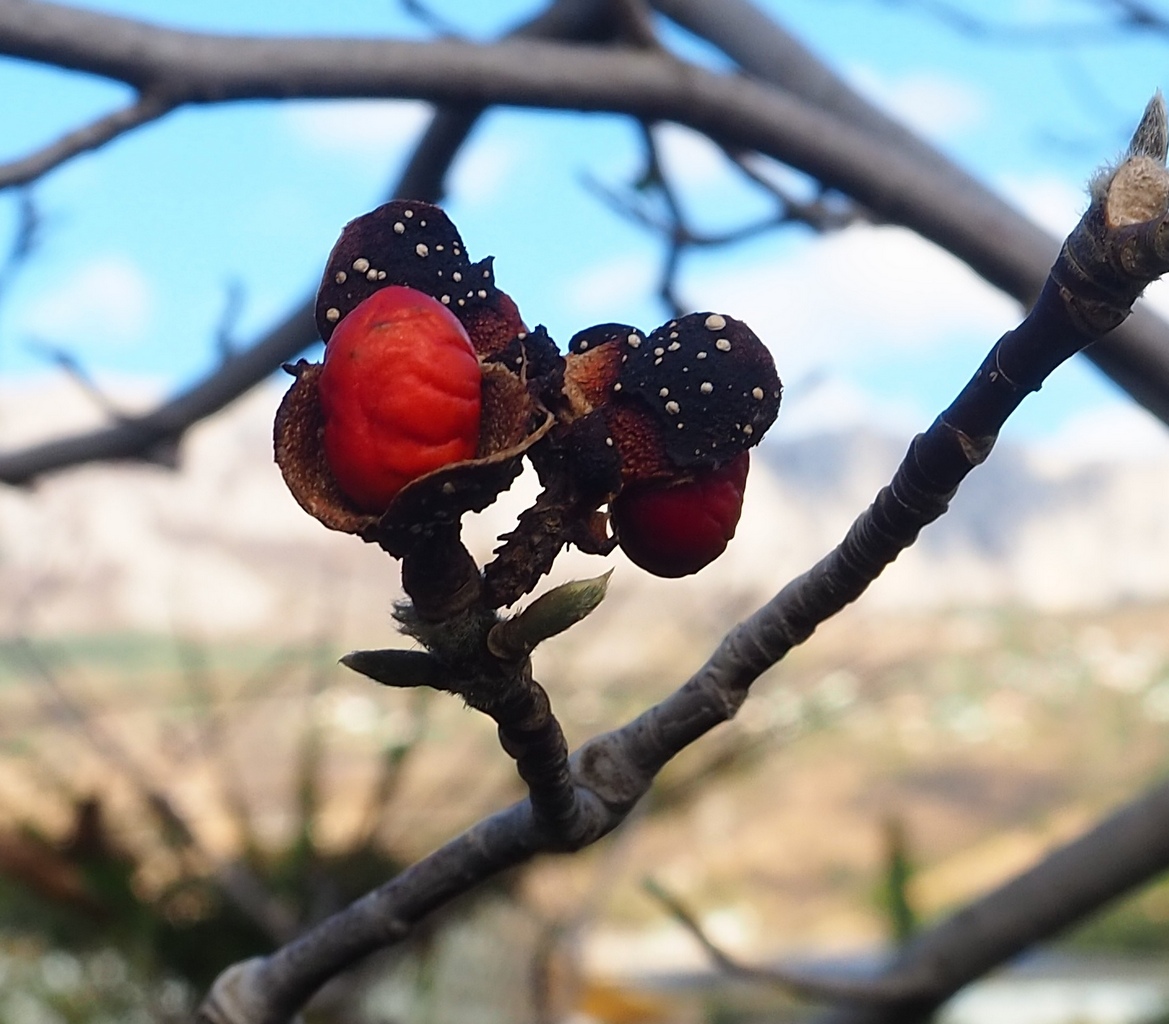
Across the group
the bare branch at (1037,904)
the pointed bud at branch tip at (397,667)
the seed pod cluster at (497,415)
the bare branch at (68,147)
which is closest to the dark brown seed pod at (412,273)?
the seed pod cluster at (497,415)

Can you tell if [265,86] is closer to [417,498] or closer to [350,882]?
[417,498]

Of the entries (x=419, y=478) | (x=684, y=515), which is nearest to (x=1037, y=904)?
(x=684, y=515)

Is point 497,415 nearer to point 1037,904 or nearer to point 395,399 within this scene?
point 395,399

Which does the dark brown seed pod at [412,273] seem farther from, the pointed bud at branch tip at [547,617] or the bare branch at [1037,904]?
the bare branch at [1037,904]

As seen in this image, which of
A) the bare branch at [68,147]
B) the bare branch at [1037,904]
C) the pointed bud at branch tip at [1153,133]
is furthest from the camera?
the bare branch at [1037,904]

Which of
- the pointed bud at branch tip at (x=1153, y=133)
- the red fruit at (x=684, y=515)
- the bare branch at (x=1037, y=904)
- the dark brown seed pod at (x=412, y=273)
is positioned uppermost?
the pointed bud at branch tip at (x=1153, y=133)

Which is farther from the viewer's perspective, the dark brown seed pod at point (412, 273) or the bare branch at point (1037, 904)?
the bare branch at point (1037, 904)
